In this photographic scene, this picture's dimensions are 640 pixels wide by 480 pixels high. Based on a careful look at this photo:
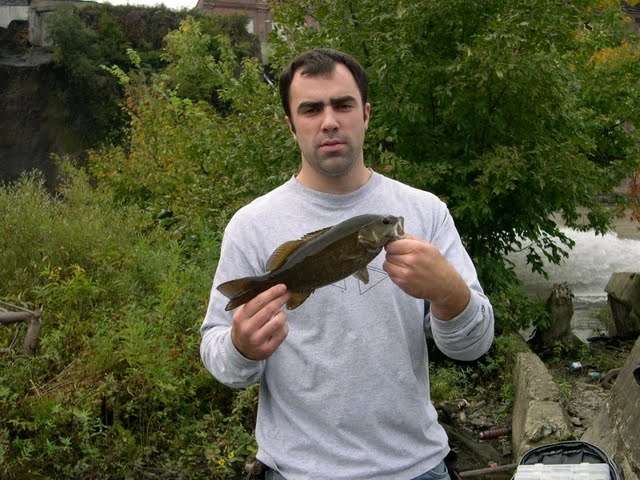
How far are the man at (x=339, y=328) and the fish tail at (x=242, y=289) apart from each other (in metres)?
0.08

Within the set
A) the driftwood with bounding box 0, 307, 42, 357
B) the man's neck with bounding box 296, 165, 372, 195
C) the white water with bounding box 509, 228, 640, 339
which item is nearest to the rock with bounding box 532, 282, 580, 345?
the white water with bounding box 509, 228, 640, 339

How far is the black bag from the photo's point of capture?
2600 mm

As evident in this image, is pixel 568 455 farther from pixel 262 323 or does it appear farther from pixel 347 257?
pixel 262 323

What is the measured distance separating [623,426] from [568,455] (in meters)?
1.92

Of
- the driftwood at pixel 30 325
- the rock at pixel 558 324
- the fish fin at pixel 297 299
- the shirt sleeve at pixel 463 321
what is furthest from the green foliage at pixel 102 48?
the fish fin at pixel 297 299

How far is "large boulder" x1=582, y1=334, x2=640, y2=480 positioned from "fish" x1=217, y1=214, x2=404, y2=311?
8.80 feet

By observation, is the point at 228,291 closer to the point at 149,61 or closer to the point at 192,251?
the point at 192,251

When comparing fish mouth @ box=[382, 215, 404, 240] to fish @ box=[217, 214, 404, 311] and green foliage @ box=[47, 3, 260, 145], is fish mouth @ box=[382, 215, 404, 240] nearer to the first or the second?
fish @ box=[217, 214, 404, 311]

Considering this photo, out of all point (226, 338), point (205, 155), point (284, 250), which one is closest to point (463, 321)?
point (284, 250)

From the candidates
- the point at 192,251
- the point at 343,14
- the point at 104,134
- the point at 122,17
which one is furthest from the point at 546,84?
the point at 122,17

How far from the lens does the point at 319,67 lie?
2318 mm

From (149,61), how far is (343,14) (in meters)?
24.7

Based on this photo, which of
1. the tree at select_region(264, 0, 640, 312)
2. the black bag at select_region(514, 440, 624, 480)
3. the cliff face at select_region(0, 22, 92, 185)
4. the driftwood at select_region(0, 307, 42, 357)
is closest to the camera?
the black bag at select_region(514, 440, 624, 480)

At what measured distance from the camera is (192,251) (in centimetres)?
796
